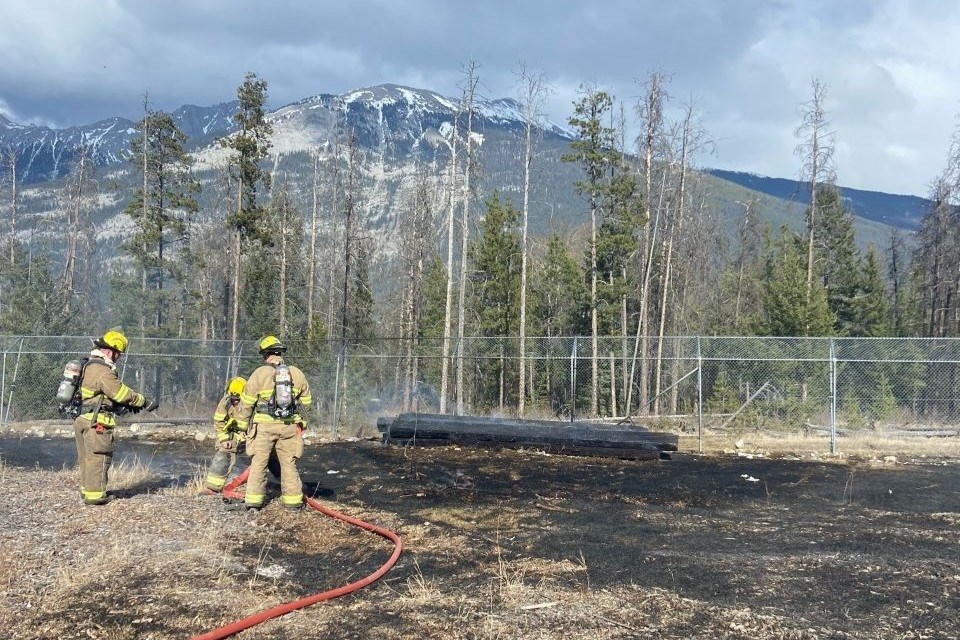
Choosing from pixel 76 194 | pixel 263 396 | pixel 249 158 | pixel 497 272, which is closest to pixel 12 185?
pixel 76 194

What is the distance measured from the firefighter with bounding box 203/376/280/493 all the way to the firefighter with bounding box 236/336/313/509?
20.3 inches

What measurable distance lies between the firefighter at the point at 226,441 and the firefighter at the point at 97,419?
1110 millimetres

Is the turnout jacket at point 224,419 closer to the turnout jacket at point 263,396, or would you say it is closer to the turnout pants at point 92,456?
the turnout jacket at point 263,396

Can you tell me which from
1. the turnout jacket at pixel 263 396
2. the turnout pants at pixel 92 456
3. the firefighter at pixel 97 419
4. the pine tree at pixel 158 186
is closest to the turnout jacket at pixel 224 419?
the turnout jacket at pixel 263 396

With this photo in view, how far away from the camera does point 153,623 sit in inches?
→ 175

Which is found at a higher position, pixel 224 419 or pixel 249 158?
pixel 249 158

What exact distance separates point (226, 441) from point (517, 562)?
415 cm

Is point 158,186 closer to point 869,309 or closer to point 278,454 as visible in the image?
point 278,454

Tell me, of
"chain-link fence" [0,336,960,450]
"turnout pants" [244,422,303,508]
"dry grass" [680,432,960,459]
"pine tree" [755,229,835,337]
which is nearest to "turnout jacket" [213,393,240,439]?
"turnout pants" [244,422,303,508]

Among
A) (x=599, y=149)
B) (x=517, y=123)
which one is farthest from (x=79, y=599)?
(x=599, y=149)

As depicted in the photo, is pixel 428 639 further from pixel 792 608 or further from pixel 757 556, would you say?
pixel 757 556

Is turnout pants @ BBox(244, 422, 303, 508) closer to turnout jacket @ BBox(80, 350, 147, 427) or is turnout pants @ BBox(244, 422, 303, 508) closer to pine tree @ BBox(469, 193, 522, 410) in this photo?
turnout jacket @ BBox(80, 350, 147, 427)

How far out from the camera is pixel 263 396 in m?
7.47

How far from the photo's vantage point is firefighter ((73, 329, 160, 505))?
23.9 feet
